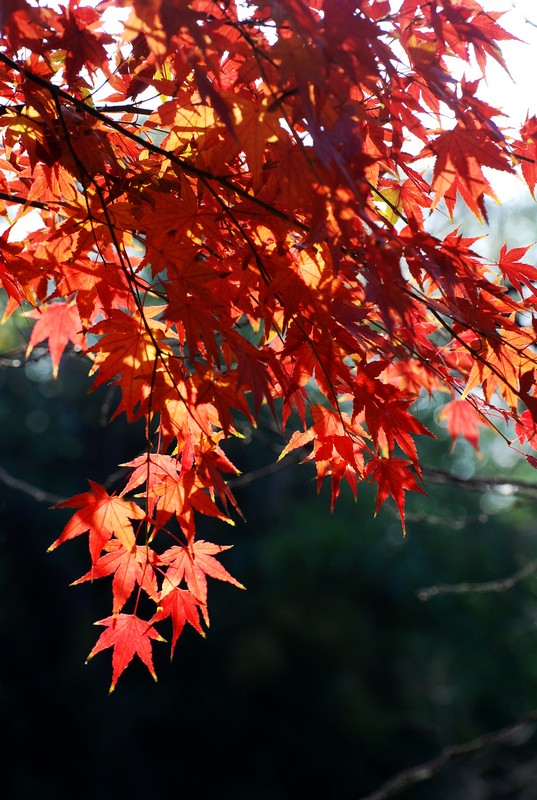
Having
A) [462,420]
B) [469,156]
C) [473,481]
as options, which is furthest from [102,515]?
[473,481]

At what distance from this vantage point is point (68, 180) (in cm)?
101

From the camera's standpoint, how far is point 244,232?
94 centimetres

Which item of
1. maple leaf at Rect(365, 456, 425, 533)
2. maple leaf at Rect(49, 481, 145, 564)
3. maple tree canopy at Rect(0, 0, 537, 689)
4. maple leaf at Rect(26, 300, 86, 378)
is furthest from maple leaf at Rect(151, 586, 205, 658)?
maple leaf at Rect(26, 300, 86, 378)

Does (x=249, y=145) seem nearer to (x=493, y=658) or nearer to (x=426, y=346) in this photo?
(x=426, y=346)

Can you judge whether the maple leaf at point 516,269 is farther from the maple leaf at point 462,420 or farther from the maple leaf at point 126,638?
the maple leaf at point 126,638

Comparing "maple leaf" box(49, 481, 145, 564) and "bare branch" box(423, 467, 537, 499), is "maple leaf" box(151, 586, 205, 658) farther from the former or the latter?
"bare branch" box(423, 467, 537, 499)

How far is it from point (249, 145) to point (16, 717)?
6.73m

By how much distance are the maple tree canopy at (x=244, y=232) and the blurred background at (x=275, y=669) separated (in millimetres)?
5235

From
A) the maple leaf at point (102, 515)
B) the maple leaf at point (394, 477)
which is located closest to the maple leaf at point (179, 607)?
the maple leaf at point (102, 515)

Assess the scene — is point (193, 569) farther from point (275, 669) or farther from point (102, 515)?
point (275, 669)

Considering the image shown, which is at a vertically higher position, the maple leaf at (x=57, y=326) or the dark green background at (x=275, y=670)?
the maple leaf at (x=57, y=326)

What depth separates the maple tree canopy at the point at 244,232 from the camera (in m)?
0.80

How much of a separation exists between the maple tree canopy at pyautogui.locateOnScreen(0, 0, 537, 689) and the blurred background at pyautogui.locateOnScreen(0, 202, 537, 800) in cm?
524

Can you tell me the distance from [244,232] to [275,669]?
19.9 ft
